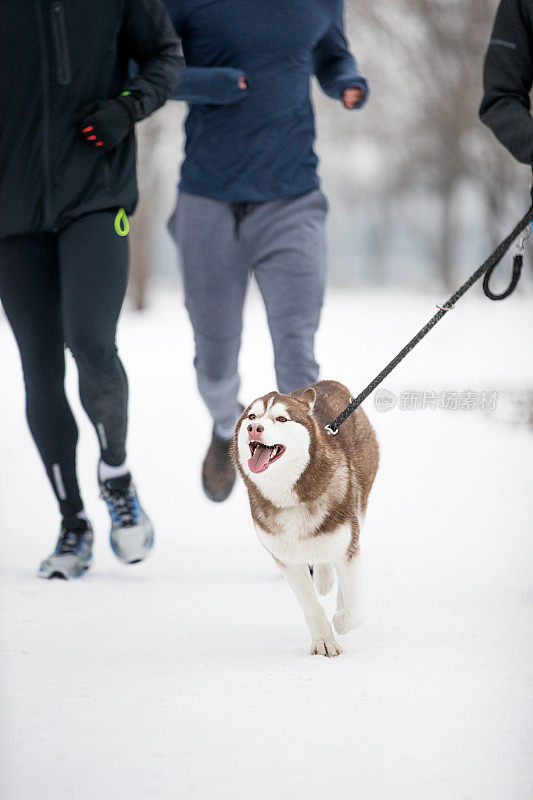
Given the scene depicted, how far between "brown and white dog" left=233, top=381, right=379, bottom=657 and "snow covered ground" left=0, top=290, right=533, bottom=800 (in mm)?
75

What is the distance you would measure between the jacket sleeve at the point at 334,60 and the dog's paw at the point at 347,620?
0.78 metres

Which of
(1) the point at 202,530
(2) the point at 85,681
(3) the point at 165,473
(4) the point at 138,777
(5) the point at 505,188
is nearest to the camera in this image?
(4) the point at 138,777

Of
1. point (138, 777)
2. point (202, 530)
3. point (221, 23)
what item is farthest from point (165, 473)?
point (138, 777)

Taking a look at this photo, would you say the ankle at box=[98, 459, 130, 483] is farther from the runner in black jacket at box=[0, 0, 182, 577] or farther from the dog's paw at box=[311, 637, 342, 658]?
the dog's paw at box=[311, 637, 342, 658]

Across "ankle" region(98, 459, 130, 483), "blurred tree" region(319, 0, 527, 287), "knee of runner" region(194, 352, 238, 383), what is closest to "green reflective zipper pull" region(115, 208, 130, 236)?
"knee of runner" region(194, 352, 238, 383)

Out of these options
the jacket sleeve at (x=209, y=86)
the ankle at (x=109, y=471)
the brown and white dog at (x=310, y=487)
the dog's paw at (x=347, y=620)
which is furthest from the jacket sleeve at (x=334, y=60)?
the dog's paw at (x=347, y=620)

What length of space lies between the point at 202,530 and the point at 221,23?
88cm

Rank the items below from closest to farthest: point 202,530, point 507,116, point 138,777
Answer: point 138,777 < point 507,116 < point 202,530

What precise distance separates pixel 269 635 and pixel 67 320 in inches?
21.2

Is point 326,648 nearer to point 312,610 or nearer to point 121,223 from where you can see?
point 312,610

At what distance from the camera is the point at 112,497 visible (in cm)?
153

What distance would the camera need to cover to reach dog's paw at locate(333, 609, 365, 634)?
1.15 m

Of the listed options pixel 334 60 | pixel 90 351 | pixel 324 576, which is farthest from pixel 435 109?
pixel 324 576

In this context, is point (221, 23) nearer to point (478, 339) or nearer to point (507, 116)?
point (507, 116)
